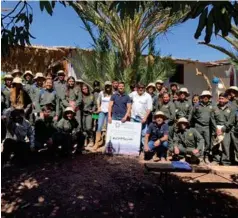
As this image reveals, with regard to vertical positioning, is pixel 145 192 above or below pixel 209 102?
below

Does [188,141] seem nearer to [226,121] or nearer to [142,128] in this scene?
[226,121]

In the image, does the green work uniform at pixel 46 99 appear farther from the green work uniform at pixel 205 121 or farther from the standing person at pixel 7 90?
the green work uniform at pixel 205 121

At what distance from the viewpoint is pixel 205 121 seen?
850 cm

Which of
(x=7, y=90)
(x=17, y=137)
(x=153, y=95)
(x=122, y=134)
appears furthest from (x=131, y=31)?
(x=17, y=137)

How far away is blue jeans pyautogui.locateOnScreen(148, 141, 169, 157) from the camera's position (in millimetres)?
7969

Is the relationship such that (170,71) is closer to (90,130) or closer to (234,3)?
(90,130)

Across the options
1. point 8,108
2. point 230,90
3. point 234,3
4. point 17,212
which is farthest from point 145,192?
point 234,3

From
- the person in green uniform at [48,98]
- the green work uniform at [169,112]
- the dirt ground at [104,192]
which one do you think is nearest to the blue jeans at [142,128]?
the green work uniform at [169,112]

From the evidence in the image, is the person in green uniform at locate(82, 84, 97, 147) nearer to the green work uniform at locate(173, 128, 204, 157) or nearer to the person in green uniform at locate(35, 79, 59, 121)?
the person in green uniform at locate(35, 79, 59, 121)

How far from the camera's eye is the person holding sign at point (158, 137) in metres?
7.95

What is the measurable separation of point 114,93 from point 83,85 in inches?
35.9

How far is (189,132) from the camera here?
820 cm

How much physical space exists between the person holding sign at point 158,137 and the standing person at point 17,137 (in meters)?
2.30

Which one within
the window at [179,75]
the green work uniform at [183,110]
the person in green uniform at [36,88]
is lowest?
the green work uniform at [183,110]
